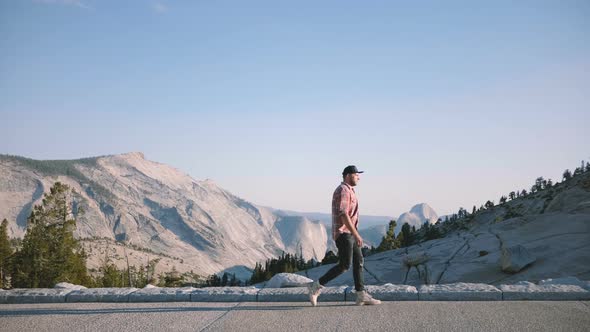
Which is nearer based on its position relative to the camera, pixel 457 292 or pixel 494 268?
pixel 457 292

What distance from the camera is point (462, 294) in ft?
30.0

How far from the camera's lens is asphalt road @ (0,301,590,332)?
7.32 meters

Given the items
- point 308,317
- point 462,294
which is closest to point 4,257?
point 308,317

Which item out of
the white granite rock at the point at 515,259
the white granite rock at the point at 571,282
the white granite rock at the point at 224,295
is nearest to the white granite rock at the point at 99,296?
the white granite rock at the point at 224,295

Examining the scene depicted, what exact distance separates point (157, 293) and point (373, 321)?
4.61 meters

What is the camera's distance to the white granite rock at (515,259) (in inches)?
834

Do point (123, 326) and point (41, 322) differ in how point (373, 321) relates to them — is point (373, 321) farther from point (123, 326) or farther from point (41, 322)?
point (41, 322)

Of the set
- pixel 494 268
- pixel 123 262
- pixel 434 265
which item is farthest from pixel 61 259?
pixel 123 262

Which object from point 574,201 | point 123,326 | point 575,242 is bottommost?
point 123,326

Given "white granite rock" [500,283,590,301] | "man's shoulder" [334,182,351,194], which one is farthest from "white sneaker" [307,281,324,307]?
"white granite rock" [500,283,590,301]

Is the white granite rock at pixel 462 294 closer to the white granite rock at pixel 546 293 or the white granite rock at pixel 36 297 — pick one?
the white granite rock at pixel 546 293

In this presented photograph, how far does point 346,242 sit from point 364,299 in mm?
1054

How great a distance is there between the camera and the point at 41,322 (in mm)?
8141

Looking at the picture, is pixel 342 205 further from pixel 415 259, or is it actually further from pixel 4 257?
pixel 4 257
